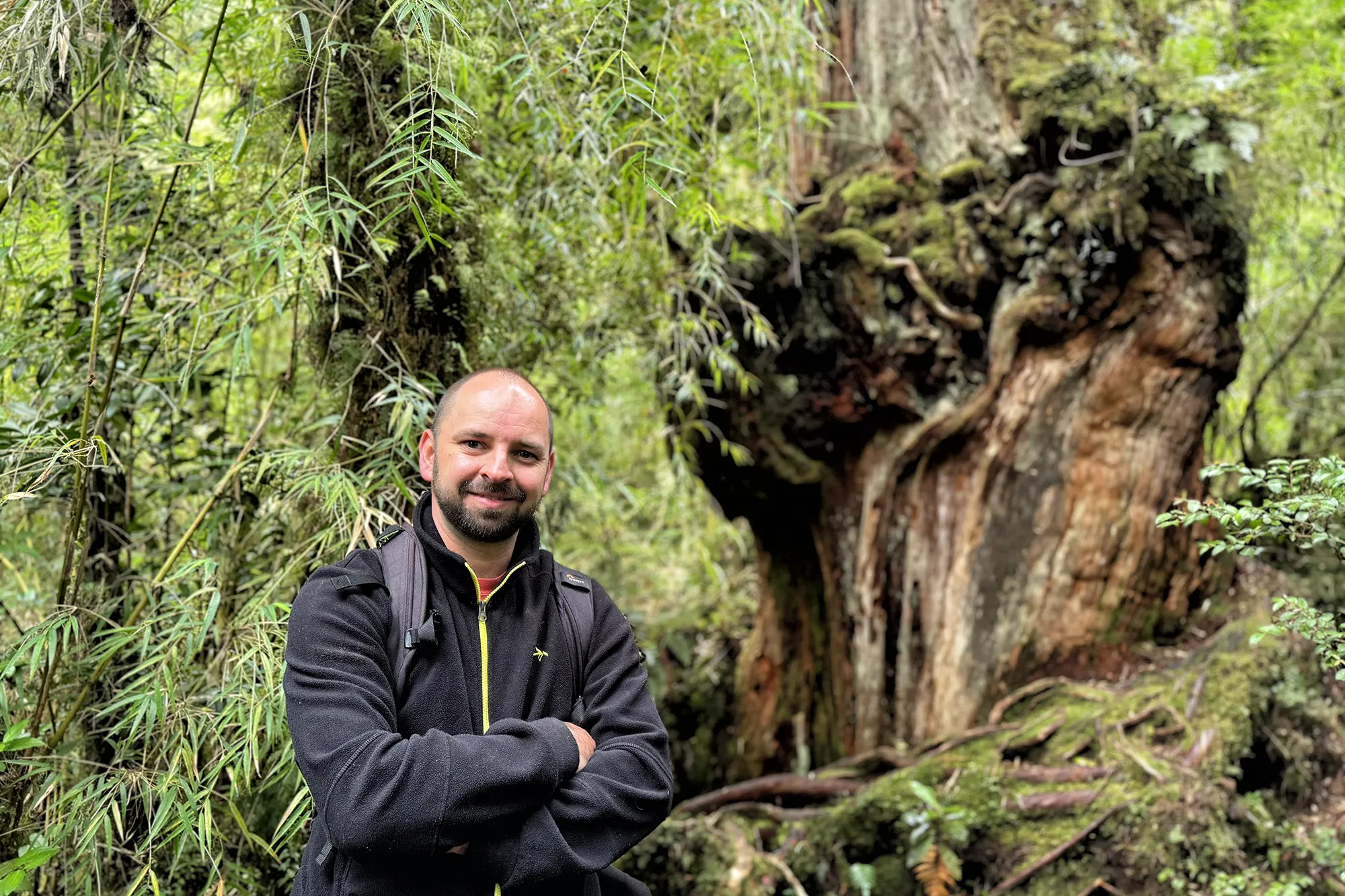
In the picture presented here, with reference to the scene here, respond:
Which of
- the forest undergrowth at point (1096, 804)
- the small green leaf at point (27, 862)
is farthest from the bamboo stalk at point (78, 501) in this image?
the forest undergrowth at point (1096, 804)

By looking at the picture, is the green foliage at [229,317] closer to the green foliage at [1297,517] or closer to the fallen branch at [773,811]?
the green foliage at [1297,517]

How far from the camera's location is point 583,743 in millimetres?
2043

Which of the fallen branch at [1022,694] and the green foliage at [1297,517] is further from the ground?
the green foliage at [1297,517]

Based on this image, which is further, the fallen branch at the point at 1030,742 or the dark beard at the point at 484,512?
the fallen branch at the point at 1030,742

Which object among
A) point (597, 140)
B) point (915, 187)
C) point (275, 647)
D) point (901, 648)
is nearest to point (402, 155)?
point (597, 140)

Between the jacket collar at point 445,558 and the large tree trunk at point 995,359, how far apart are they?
8.60 ft

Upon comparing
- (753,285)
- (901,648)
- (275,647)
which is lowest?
(901,648)

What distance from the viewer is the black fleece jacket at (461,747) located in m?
1.79

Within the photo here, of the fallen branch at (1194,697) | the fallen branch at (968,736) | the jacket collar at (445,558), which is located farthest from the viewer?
the fallen branch at (968,736)

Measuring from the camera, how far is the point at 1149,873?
336cm

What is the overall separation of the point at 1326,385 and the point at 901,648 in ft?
11.8

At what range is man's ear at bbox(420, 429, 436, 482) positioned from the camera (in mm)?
2268

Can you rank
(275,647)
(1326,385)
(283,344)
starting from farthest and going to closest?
(1326,385) → (283,344) → (275,647)

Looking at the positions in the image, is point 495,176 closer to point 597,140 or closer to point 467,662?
point 597,140
